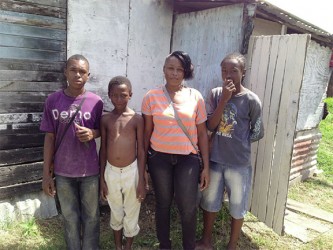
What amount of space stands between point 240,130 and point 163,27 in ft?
6.95

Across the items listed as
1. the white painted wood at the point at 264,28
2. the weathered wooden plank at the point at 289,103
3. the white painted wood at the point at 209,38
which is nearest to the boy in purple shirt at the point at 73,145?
the white painted wood at the point at 209,38

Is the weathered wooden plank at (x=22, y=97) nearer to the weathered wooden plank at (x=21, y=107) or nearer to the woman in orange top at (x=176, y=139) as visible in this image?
the weathered wooden plank at (x=21, y=107)

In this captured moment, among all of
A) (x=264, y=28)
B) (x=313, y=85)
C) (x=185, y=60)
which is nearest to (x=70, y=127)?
(x=185, y=60)

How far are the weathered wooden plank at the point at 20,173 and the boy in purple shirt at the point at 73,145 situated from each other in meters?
0.96

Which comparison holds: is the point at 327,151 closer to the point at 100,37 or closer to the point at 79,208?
the point at 100,37

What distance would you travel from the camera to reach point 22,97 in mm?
3527

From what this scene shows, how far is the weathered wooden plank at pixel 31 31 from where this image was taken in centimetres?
331

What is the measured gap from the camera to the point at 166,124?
9.18 ft

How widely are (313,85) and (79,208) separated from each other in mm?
4748

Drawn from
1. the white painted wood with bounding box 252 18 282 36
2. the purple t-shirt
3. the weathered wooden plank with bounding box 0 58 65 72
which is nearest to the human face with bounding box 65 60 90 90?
the purple t-shirt

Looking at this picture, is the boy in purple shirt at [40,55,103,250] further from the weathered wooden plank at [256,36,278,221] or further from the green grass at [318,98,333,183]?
the green grass at [318,98,333,183]

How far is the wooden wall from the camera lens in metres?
3.37

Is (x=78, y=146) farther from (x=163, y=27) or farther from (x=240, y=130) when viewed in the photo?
(x=163, y=27)

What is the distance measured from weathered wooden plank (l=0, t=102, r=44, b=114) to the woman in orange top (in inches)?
57.6
